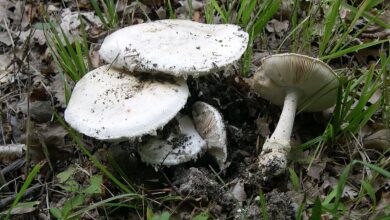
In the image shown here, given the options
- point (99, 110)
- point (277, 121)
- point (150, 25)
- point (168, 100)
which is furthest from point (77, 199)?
point (277, 121)

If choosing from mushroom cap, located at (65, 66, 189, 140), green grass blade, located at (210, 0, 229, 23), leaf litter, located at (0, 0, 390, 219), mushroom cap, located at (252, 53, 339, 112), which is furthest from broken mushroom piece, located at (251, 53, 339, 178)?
green grass blade, located at (210, 0, 229, 23)

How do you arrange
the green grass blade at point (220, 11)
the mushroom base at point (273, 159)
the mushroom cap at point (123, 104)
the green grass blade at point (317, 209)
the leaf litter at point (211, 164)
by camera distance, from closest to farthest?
the green grass blade at point (317, 209) → the mushroom cap at point (123, 104) → the leaf litter at point (211, 164) → the mushroom base at point (273, 159) → the green grass blade at point (220, 11)

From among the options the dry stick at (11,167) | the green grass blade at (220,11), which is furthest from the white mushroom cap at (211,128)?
the dry stick at (11,167)

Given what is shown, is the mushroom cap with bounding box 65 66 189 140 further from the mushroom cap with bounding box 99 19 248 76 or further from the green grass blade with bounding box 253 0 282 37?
the green grass blade with bounding box 253 0 282 37

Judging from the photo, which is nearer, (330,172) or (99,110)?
(99,110)

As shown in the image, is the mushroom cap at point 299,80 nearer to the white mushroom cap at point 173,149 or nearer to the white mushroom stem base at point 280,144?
the white mushroom stem base at point 280,144

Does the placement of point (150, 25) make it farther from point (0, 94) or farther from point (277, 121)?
point (0, 94)
